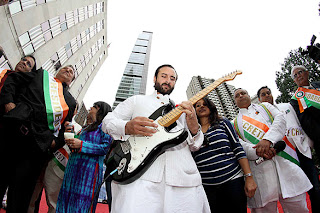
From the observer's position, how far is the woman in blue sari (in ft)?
5.56

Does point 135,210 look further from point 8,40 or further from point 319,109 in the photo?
point 8,40

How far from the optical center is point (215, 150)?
1.65 meters

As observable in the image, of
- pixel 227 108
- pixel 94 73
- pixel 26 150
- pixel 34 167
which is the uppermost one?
pixel 26 150

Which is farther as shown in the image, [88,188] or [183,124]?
[88,188]

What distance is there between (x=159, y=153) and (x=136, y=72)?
58.3m

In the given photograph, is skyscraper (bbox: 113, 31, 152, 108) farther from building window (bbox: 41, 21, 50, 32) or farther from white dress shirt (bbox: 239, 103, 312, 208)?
white dress shirt (bbox: 239, 103, 312, 208)

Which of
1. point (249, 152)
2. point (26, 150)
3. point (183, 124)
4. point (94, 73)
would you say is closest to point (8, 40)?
point (26, 150)

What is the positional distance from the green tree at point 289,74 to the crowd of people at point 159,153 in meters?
8.06

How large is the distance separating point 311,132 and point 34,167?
3320 millimetres

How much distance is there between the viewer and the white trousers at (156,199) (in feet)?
3.15

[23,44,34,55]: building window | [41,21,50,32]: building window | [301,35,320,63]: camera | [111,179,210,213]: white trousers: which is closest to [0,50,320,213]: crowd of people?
[111,179,210,213]: white trousers

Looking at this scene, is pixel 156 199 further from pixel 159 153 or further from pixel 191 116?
pixel 191 116

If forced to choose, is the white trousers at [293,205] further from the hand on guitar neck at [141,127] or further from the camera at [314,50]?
the camera at [314,50]

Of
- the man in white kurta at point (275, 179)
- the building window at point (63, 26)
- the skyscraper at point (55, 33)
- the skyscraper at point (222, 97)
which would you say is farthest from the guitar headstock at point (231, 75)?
the skyscraper at point (222, 97)
